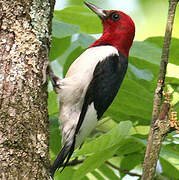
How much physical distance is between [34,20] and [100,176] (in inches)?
51.1

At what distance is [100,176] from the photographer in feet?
10.2

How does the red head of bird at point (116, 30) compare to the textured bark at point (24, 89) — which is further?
the red head of bird at point (116, 30)

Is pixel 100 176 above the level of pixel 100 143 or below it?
below

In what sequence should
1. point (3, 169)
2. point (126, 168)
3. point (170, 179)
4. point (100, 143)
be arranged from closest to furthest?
point (3, 169) < point (100, 143) < point (170, 179) < point (126, 168)

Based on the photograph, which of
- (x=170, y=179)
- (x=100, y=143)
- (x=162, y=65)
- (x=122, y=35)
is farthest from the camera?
(x=122, y=35)

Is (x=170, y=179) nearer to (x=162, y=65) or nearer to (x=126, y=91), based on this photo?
Result: (x=126, y=91)

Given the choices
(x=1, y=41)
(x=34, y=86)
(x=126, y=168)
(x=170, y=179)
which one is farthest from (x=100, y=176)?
(x=1, y=41)

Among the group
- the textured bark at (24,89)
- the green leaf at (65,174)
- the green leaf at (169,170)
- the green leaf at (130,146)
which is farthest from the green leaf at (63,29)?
the green leaf at (169,170)

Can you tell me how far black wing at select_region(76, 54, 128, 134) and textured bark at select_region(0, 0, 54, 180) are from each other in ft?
2.25

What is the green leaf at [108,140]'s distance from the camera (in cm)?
232

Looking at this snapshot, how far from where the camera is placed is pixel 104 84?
3141 mm

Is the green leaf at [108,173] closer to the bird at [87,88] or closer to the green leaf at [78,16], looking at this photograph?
the bird at [87,88]

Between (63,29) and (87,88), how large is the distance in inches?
22.7

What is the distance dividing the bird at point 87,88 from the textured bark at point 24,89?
0.59 metres
